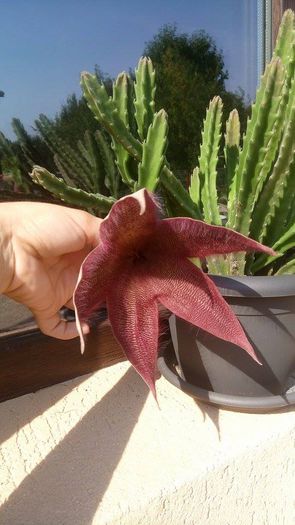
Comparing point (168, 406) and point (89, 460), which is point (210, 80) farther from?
point (89, 460)

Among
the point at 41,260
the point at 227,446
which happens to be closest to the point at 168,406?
the point at 227,446

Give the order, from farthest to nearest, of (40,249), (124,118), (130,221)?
(124,118) → (40,249) → (130,221)

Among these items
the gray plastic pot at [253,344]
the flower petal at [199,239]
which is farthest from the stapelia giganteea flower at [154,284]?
the gray plastic pot at [253,344]

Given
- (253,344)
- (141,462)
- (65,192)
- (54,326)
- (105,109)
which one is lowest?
(141,462)

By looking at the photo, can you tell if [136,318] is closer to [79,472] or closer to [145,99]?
[79,472]

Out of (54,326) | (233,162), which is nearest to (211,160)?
(233,162)

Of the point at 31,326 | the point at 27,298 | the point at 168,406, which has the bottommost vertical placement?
the point at 168,406

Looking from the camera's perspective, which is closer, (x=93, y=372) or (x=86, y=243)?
(x=86, y=243)

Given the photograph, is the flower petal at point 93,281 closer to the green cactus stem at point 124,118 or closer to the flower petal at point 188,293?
the flower petal at point 188,293
